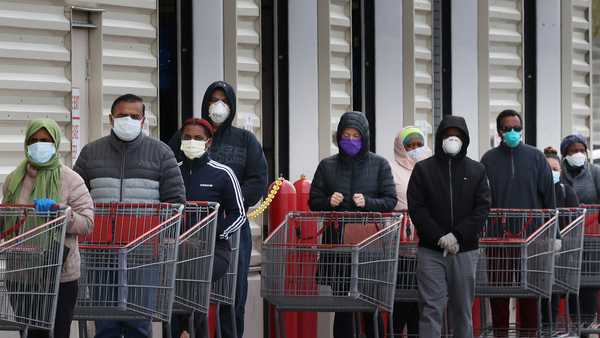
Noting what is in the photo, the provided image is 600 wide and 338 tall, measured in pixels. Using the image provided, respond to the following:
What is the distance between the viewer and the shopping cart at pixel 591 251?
1523cm

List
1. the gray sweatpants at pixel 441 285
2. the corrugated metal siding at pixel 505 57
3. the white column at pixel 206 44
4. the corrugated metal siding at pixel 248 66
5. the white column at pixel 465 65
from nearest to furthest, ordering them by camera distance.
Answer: the gray sweatpants at pixel 441 285 < the white column at pixel 206 44 < the corrugated metal siding at pixel 248 66 < the white column at pixel 465 65 < the corrugated metal siding at pixel 505 57

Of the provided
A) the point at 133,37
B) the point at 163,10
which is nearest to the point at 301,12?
the point at 163,10

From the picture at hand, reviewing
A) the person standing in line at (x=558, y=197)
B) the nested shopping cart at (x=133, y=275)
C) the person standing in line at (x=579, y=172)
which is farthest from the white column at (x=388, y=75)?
the nested shopping cart at (x=133, y=275)

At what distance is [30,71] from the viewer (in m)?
12.5

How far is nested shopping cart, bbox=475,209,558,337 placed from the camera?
13.2 meters

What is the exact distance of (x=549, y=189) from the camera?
14312 millimetres

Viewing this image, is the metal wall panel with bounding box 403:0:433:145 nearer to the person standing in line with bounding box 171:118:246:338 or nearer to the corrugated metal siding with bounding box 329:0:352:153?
the corrugated metal siding with bounding box 329:0:352:153

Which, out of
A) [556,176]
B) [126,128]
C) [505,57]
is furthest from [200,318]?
[505,57]

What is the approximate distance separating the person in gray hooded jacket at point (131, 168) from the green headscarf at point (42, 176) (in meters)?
1.04

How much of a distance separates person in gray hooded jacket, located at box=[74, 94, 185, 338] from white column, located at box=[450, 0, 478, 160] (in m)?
8.45

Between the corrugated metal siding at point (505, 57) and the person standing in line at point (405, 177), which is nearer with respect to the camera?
the person standing in line at point (405, 177)

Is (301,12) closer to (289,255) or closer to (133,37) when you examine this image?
(133,37)

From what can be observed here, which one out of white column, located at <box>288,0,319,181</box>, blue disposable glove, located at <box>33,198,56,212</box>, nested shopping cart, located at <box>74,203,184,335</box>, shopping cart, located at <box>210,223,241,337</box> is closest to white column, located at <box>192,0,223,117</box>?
white column, located at <box>288,0,319,181</box>

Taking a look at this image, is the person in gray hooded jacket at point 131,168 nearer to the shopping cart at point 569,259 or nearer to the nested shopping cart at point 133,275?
the nested shopping cart at point 133,275
